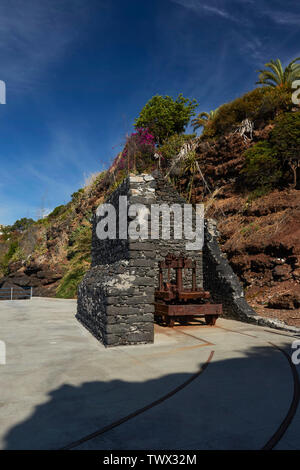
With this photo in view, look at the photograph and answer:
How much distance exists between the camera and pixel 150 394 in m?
3.61

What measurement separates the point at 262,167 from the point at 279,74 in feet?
26.3

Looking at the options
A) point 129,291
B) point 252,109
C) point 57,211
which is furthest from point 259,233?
point 57,211

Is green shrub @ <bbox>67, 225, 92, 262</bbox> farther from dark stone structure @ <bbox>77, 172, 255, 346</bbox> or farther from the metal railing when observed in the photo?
dark stone structure @ <bbox>77, 172, 255, 346</bbox>

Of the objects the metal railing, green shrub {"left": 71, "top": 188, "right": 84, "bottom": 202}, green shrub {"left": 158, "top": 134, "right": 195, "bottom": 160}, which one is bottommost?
the metal railing

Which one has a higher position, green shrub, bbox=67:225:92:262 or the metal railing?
green shrub, bbox=67:225:92:262

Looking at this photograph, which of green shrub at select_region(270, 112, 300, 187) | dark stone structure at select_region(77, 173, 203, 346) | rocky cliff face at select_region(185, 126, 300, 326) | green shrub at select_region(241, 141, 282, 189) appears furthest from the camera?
green shrub at select_region(241, 141, 282, 189)

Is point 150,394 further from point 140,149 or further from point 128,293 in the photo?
point 140,149

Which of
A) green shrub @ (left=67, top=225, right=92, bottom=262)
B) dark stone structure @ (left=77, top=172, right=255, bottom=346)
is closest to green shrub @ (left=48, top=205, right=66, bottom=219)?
green shrub @ (left=67, top=225, right=92, bottom=262)

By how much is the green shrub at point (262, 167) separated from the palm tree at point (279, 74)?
5.78 m

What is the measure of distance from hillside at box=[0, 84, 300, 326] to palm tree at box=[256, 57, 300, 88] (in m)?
1.19

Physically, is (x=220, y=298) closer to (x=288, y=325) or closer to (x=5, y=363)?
(x=288, y=325)

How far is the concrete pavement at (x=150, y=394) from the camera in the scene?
2.62 meters

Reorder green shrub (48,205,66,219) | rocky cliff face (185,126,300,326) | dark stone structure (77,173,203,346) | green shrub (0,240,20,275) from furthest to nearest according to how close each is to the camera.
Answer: green shrub (0,240,20,275) → green shrub (48,205,66,219) → rocky cliff face (185,126,300,326) → dark stone structure (77,173,203,346)

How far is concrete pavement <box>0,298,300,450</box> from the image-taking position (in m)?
2.62
